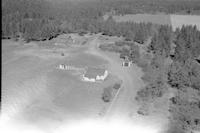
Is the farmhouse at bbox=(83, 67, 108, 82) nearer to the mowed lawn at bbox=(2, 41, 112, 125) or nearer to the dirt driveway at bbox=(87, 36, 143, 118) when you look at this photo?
the mowed lawn at bbox=(2, 41, 112, 125)

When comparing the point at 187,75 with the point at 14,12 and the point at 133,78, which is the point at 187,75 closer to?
the point at 133,78

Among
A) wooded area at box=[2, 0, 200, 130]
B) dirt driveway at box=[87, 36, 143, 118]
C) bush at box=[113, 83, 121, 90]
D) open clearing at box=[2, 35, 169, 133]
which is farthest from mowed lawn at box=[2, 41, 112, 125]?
wooded area at box=[2, 0, 200, 130]

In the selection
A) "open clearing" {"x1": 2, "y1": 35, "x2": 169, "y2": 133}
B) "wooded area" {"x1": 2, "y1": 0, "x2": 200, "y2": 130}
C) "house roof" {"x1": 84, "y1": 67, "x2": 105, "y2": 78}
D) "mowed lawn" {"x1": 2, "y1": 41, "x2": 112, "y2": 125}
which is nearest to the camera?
"open clearing" {"x1": 2, "y1": 35, "x2": 169, "y2": 133}

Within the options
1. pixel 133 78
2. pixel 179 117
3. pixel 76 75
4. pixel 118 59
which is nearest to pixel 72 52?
pixel 118 59

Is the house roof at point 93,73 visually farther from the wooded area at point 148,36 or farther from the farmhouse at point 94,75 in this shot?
the wooded area at point 148,36

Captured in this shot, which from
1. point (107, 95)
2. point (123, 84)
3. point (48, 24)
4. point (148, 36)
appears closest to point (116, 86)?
point (123, 84)

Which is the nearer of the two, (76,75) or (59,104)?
(59,104)

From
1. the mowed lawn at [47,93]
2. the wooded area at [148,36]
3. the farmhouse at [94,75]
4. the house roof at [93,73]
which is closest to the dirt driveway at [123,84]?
the wooded area at [148,36]
